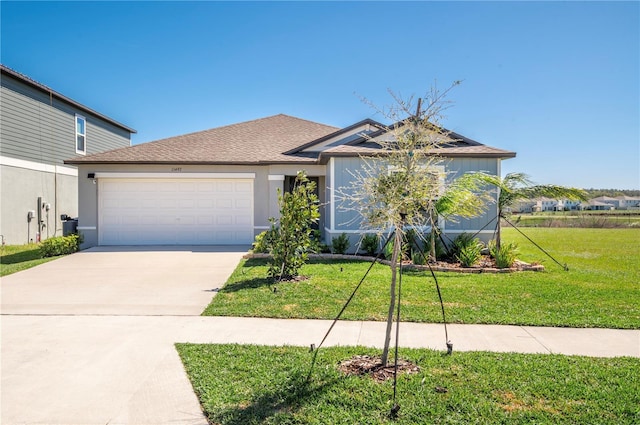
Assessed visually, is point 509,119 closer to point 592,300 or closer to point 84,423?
point 592,300

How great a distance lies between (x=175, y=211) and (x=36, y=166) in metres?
7.05

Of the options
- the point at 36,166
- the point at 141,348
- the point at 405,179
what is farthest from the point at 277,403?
the point at 36,166

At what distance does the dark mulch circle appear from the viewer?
4.16 metres

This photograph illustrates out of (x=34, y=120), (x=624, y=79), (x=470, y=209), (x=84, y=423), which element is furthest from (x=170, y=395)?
(x=34, y=120)

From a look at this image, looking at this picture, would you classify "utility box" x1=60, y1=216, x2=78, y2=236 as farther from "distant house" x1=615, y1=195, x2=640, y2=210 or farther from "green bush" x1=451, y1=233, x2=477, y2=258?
"distant house" x1=615, y1=195, x2=640, y2=210

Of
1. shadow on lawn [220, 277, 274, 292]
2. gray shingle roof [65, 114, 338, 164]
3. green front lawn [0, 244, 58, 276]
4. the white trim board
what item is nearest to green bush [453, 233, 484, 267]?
shadow on lawn [220, 277, 274, 292]

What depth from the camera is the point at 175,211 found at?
1481 centimetres

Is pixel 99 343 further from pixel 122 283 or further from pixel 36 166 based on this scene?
pixel 36 166

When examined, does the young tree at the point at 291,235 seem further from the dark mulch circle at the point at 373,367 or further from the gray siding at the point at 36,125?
the gray siding at the point at 36,125

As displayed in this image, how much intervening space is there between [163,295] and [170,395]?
4.30 metres

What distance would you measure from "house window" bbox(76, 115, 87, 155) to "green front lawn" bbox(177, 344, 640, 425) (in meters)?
18.7

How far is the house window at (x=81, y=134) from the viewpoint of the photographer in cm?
1950

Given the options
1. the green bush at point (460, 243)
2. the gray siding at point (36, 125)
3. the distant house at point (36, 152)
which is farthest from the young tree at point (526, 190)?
the gray siding at point (36, 125)

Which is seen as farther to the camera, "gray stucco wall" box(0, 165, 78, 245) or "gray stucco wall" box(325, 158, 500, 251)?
"gray stucco wall" box(0, 165, 78, 245)
